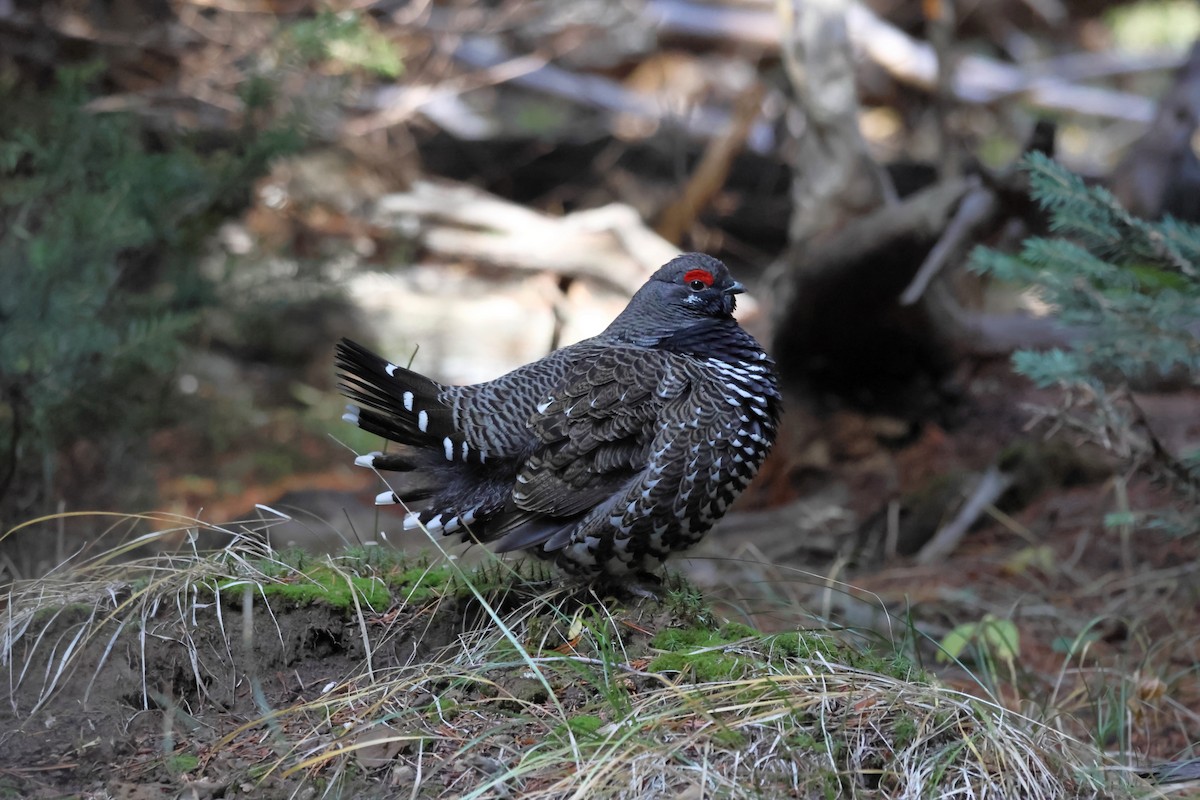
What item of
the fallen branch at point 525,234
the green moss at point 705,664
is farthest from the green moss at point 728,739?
the fallen branch at point 525,234

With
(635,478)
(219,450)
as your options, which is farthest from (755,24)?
(635,478)

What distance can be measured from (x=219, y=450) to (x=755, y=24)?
632cm

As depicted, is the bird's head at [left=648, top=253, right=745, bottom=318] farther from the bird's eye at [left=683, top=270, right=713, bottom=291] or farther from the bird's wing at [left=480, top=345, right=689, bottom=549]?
the bird's wing at [left=480, top=345, right=689, bottom=549]

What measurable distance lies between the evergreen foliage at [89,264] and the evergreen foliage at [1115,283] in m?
3.57

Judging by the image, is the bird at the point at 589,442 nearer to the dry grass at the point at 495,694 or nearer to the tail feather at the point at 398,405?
the tail feather at the point at 398,405

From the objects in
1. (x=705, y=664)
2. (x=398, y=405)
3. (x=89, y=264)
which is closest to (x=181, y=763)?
(x=398, y=405)

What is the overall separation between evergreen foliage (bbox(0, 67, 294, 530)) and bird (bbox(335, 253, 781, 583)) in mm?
1687

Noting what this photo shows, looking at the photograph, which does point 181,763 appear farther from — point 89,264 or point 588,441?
point 89,264

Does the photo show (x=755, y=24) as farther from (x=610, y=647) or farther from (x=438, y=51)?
(x=610, y=647)

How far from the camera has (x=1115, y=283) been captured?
408cm

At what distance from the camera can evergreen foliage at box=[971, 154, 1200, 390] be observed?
398cm

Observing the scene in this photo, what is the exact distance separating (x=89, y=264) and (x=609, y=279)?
4.50 metres

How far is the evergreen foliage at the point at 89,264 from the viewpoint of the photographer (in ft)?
14.7

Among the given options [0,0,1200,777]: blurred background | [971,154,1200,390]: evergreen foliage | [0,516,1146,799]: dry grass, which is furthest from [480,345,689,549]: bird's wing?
[971,154,1200,390]: evergreen foliage
